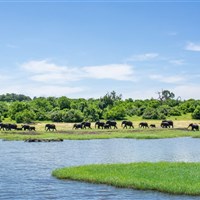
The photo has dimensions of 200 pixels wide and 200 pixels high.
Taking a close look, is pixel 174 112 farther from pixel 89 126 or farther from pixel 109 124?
pixel 89 126

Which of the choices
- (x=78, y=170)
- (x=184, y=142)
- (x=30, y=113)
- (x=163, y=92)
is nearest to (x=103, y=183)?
(x=78, y=170)

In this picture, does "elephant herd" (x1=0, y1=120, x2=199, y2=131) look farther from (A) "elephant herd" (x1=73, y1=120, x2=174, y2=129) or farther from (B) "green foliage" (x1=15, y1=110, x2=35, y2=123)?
(B) "green foliage" (x1=15, y1=110, x2=35, y2=123)

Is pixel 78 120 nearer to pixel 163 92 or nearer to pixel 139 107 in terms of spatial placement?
pixel 139 107

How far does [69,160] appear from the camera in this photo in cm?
4528

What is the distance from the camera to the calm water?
29.4 meters

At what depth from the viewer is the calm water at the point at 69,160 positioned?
1156 inches

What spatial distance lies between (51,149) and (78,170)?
1962 cm

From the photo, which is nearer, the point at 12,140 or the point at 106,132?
the point at 12,140

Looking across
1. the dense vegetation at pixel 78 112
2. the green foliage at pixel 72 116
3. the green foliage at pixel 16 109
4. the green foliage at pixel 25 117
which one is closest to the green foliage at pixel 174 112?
the dense vegetation at pixel 78 112

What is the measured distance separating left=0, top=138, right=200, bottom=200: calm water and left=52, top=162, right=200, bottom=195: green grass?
0.75 metres

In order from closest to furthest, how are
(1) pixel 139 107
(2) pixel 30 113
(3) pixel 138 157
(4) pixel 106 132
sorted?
1. (3) pixel 138 157
2. (4) pixel 106 132
3. (2) pixel 30 113
4. (1) pixel 139 107

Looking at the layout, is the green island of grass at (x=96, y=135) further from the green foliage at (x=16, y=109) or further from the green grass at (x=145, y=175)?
the green grass at (x=145, y=175)

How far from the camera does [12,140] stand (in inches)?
2640

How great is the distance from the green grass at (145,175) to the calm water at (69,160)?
2.48ft
